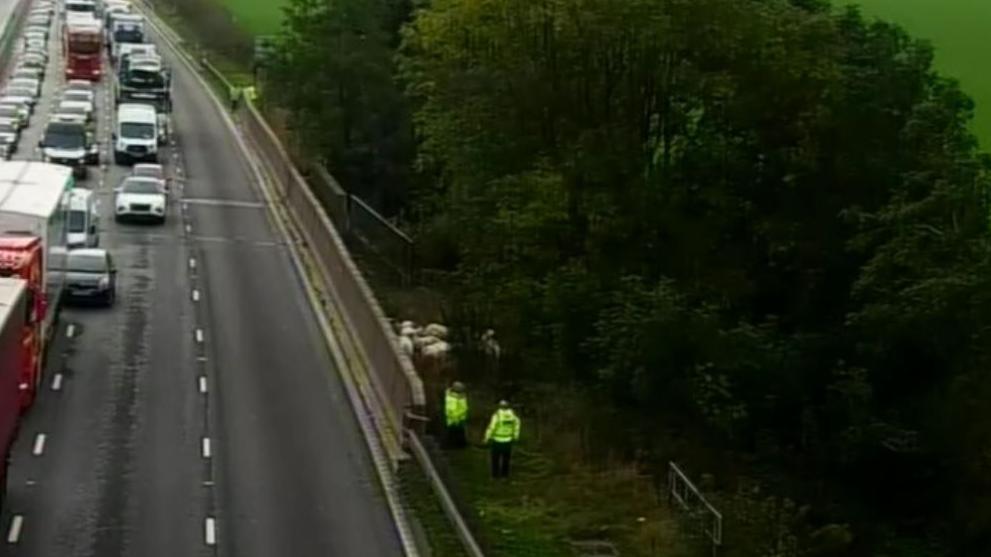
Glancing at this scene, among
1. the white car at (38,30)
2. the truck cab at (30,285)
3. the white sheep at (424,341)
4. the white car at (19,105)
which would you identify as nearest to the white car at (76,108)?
the white car at (19,105)

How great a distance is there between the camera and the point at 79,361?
42.5 m

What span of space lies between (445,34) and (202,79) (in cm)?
5661

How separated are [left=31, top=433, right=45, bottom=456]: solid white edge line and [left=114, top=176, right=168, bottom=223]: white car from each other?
90.8 feet

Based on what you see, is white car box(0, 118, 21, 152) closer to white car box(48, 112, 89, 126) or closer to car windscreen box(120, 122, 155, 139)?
white car box(48, 112, 89, 126)

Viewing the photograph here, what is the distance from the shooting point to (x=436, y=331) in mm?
46281

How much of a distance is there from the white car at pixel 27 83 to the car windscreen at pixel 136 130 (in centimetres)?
1703

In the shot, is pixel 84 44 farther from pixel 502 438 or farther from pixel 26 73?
pixel 502 438

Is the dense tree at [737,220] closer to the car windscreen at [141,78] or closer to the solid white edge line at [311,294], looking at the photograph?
the solid white edge line at [311,294]

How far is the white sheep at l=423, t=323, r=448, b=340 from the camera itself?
45.9 m

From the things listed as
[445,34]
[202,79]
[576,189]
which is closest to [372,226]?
[445,34]

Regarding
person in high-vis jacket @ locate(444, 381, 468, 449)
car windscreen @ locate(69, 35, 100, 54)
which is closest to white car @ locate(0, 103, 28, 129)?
car windscreen @ locate(69, 35, 100, 54)

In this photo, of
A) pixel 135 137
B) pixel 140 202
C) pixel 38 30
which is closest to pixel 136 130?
pixel 135 137

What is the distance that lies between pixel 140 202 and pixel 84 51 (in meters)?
39.4

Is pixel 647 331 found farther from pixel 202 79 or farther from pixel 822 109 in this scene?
pixel 202 79
